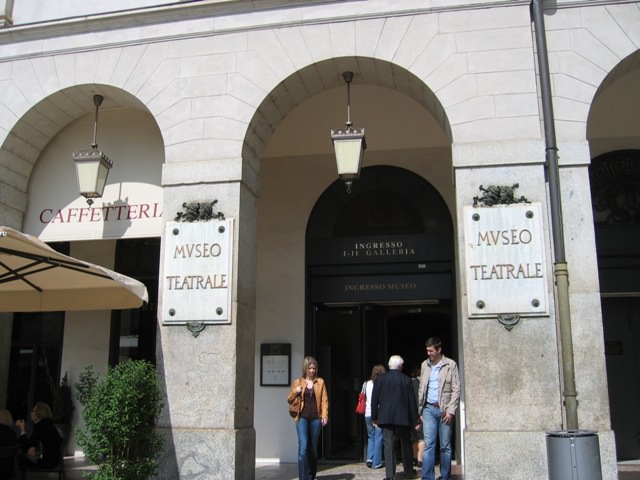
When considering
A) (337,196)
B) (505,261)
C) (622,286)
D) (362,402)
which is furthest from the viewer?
(337,196)

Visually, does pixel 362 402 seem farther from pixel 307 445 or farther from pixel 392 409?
pixel 307 445

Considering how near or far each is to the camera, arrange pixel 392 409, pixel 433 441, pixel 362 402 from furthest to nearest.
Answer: pixel 362 402 < pixel 392 409 < pixel 433 441

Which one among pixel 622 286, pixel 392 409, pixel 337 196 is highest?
pixel 337 196

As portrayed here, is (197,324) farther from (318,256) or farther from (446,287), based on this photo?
(446,287)

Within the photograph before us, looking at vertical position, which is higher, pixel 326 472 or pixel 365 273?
pixel 365 273

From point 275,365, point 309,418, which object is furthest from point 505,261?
point 275,365

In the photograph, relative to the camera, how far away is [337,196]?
1147 cm

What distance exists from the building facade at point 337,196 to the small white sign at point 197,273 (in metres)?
0.06

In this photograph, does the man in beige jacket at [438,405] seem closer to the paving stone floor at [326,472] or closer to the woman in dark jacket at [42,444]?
the paving stone floor at [326,472]

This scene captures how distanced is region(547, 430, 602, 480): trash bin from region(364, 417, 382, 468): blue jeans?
4.27 metres

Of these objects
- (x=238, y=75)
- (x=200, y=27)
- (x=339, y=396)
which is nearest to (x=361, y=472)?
(x=339, y=396)

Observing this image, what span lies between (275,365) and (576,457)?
6141 millimetres

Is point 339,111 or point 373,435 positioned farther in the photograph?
point 339,111

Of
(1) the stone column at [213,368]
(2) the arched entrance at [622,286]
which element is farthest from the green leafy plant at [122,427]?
(2) the arched entrance at [622,286]
